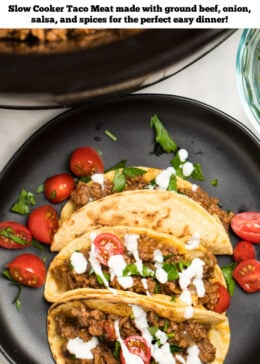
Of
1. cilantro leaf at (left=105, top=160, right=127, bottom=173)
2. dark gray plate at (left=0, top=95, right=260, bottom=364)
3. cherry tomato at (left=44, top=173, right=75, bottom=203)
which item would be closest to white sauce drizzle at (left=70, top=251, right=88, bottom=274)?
dark gray plate at (left=0, top=95, right=260, bottom=364)

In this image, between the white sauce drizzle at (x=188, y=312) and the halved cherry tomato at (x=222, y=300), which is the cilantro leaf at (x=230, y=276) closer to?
the halved cherry tomato at (x=222, y=300)

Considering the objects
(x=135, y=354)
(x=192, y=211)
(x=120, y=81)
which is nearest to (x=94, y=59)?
(x=120, y=81)

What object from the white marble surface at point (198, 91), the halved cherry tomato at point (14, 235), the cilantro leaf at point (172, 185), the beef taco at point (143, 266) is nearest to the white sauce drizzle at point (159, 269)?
the beef taco at point (143, 266)

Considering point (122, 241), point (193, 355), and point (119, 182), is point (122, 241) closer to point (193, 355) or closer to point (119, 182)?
point (119, 182)

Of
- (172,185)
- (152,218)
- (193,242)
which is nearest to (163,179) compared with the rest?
(172,185)

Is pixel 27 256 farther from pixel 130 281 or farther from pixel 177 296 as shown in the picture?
pixel 177 296

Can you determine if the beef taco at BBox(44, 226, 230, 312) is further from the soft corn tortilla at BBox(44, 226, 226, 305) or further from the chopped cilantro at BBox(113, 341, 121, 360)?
the chopped cilantro at BBox(113, 341, 121, 360)
